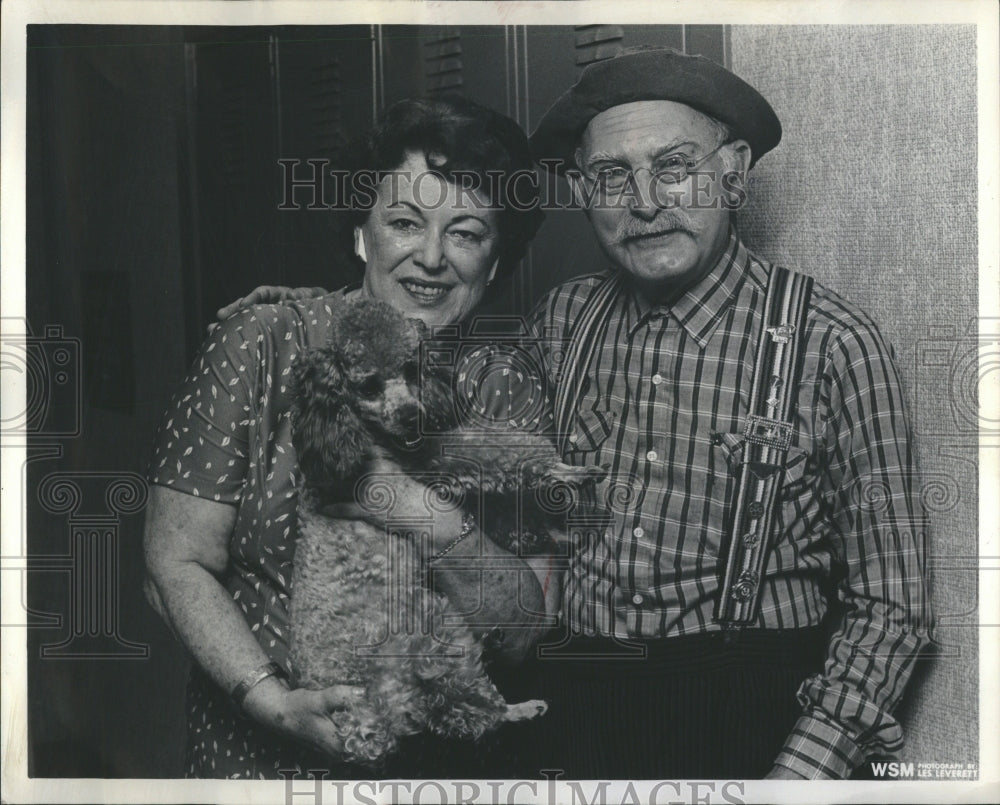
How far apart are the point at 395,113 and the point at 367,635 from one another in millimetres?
1341

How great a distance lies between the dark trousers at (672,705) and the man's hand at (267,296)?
1113 millimetres

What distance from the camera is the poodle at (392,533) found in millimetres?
2459

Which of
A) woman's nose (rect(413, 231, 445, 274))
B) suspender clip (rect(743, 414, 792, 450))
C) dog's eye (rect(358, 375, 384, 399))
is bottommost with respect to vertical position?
suspender clip (rect(743, 414, 792, 450))

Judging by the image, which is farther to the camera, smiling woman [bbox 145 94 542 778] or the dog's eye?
smiling woman [bbox 145 94 542 778]

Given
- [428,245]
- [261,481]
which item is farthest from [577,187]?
[261,481]

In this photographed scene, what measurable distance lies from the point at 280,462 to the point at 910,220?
1.74 meters

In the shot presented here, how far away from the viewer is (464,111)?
2.59m

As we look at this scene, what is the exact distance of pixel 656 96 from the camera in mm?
2502

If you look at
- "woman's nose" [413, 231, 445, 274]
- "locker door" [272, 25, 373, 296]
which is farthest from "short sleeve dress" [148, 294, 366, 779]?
"woman's nose" [413, 231, 445, 274]

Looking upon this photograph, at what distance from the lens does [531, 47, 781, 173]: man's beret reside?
2506mm

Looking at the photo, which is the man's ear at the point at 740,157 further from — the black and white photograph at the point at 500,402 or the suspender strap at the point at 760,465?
the suspender strap at the point at 760,465

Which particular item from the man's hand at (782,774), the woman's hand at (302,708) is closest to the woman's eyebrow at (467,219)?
the woman's hand at (302,708)

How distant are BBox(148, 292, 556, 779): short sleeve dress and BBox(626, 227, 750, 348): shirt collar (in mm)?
347

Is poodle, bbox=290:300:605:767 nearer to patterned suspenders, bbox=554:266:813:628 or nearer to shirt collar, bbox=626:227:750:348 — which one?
patterned suspenders, bbox=554:266:813:628
